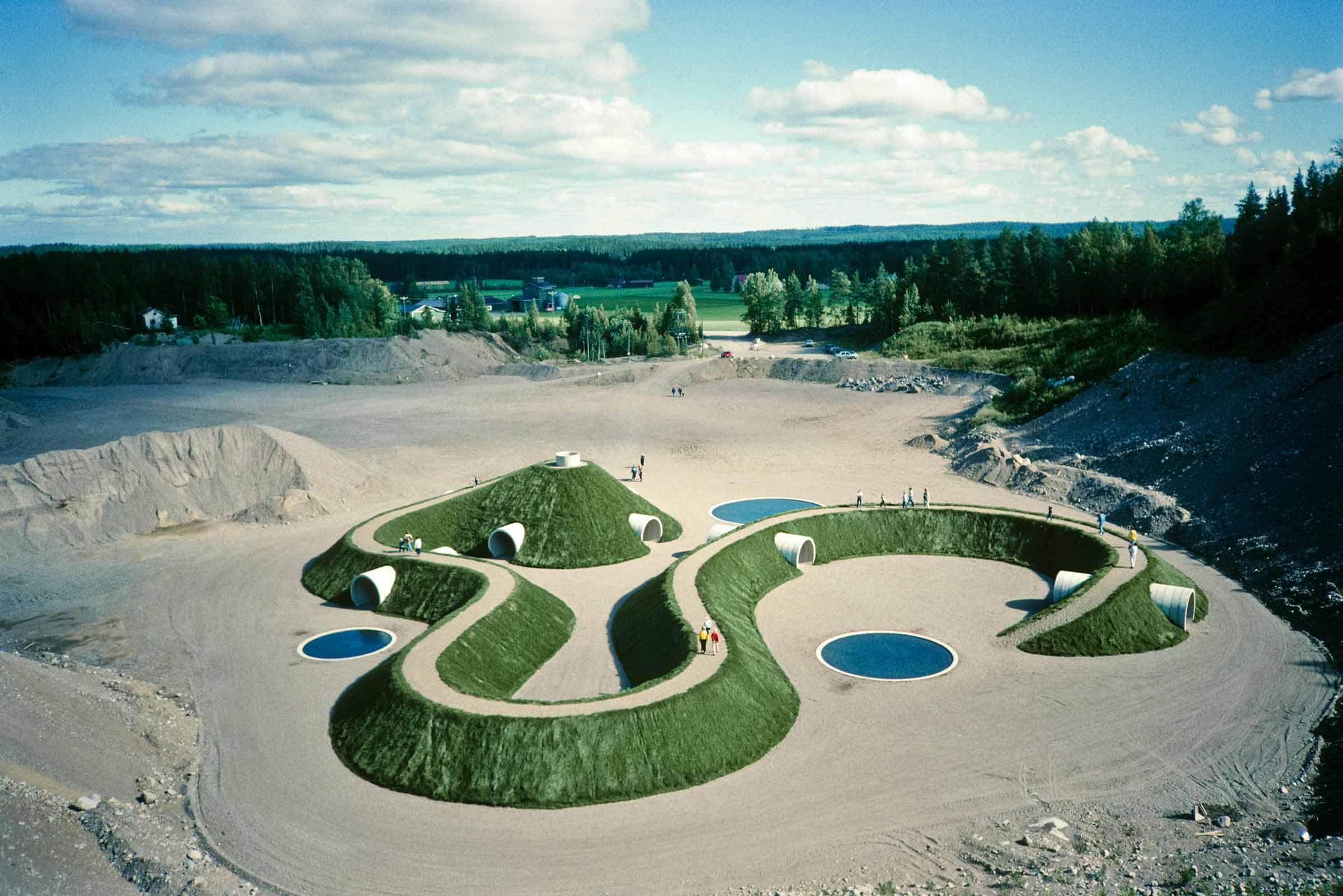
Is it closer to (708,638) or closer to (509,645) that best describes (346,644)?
(509,645)

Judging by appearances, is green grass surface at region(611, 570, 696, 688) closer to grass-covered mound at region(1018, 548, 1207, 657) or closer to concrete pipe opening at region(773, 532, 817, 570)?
concrete pipe opening at region(773, 532, 817, 570)

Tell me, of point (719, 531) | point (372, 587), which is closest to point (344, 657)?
point (372, 587)

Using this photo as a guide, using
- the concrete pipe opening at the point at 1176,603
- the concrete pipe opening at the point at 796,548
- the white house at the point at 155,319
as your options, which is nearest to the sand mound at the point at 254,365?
the white house at the point at 155,319

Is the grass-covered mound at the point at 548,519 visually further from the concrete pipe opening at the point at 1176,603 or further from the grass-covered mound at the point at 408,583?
the concrete pipe opening at the point at 1176,603

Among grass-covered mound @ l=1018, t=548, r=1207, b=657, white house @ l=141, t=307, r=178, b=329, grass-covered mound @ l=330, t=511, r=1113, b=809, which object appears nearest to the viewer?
grass-covered mound @ l=330, t=511, r=1113, b=809

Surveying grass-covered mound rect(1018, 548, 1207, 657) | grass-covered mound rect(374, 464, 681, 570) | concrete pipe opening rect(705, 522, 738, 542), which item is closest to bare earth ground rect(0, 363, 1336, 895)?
grass-covered mound rect(1018, 548, 1207, 657)

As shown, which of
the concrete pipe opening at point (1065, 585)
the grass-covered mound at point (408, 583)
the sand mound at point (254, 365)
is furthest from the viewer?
the sand mound at point (254, 365)
